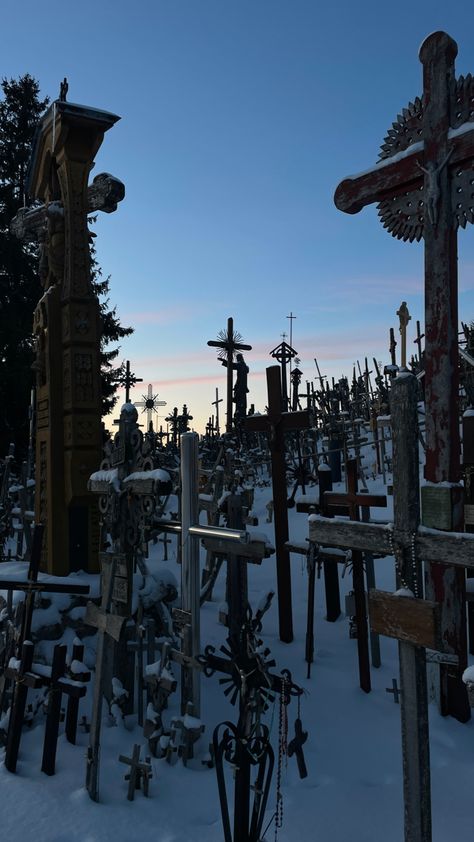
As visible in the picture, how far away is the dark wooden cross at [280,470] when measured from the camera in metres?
7.43

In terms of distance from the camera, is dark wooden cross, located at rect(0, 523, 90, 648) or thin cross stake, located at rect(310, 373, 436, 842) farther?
dark wooden cross, located at rect(0, 523, 90, 648)

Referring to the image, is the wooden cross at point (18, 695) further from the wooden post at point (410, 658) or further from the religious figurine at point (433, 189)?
the religious figurine at point (433, 189)

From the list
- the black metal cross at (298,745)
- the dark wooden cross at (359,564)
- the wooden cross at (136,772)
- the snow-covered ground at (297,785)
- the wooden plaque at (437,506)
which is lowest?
the snow-covered ground at (297,785)

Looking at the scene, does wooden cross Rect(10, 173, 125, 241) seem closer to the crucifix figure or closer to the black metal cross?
the crucifix figure

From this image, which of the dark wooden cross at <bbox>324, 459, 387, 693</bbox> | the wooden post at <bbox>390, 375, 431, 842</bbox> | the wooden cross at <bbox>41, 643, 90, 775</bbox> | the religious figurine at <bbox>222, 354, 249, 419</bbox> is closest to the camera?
the wooden post at <bbox>390, 375, 431, 842</bbox>

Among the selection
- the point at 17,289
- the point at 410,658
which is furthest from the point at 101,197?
the point at 17,289

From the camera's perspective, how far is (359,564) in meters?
6.57

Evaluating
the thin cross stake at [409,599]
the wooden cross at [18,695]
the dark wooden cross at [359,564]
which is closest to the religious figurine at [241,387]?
the dark wooden cross at [359,564]

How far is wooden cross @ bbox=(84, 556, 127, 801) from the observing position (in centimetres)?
444

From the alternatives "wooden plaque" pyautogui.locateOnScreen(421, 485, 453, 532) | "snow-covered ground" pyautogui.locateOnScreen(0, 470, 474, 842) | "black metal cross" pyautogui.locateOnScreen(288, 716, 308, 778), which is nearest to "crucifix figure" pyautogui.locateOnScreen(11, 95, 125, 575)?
"snow-covered ground" pyautogui.locateOnScreen(0, 470, 474, 842)

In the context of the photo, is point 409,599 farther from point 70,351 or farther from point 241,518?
point 70,351

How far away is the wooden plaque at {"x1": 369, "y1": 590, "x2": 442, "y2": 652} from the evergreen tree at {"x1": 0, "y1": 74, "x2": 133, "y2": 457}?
15.8 m

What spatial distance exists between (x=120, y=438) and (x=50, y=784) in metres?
2.71

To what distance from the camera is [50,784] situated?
460 cm
